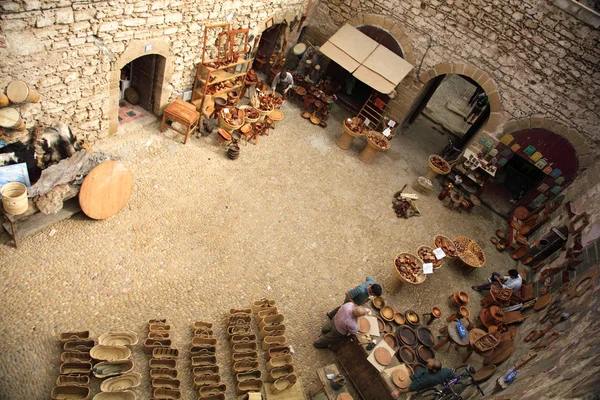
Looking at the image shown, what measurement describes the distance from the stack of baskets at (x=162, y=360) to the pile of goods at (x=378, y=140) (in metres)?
7.14

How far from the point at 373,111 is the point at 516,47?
167 inches

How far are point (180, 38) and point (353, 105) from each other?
6279 mm

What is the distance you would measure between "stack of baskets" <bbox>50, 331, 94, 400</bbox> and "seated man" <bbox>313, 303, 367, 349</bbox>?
3.64 metres

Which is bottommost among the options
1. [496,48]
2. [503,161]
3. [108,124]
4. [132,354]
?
[132,354]

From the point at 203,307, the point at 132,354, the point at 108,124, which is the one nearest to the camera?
the point at 132,354

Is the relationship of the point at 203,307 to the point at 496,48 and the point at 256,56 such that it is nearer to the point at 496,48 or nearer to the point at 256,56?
the point at 256,56

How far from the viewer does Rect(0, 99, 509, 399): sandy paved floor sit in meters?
5.93

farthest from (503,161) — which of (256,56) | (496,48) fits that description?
(256,56)

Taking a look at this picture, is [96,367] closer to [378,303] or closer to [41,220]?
[41,220]

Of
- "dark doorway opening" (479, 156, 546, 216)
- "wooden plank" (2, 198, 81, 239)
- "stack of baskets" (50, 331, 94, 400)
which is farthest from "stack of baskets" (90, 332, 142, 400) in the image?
"dark doorway opening" (479, 156, 546, 216)

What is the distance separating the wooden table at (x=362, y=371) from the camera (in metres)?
6.18

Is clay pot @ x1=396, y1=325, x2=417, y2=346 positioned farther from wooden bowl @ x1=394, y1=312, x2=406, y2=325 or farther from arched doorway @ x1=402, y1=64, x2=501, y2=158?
arched doorway @ x1=402, y1=64, x2=501, y2=158

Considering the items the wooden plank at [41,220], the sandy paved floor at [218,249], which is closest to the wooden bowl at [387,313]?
the sandy paved floor at [218,249]

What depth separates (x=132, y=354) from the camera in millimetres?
5875
